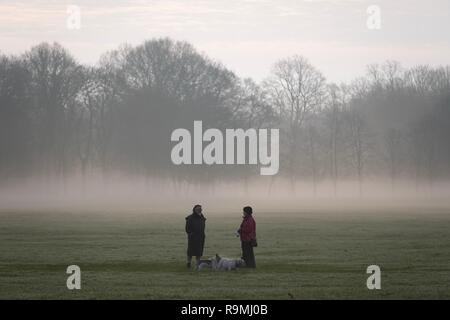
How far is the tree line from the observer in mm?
109938

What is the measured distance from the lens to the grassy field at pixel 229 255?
26297 millimetres

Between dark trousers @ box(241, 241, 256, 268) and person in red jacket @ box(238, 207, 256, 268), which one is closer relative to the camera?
person in red jacket @ box(238, 207, 256, 268)

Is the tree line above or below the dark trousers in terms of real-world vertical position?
above

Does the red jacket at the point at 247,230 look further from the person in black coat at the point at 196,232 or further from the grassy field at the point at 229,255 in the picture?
the person in black coat at the point at 196,232

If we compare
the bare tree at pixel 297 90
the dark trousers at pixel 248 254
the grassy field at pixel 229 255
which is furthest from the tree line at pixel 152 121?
the dark trousers at pixel 248 254

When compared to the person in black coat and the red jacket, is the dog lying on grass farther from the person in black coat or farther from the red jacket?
the red jacket

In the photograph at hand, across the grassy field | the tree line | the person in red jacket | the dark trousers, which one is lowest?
the grassy field

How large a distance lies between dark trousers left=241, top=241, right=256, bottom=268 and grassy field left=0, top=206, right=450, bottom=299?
386 mm

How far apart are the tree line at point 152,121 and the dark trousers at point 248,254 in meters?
75.1

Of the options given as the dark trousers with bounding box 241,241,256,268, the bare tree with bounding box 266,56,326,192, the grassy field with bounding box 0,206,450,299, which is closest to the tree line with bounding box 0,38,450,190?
the bare tree with bounding box 266,56,326,192

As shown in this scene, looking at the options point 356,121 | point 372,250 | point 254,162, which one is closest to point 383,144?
point 356,121

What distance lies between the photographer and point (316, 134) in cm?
12094

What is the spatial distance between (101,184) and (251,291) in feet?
308

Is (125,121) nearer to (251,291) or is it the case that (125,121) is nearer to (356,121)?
(356,121)
